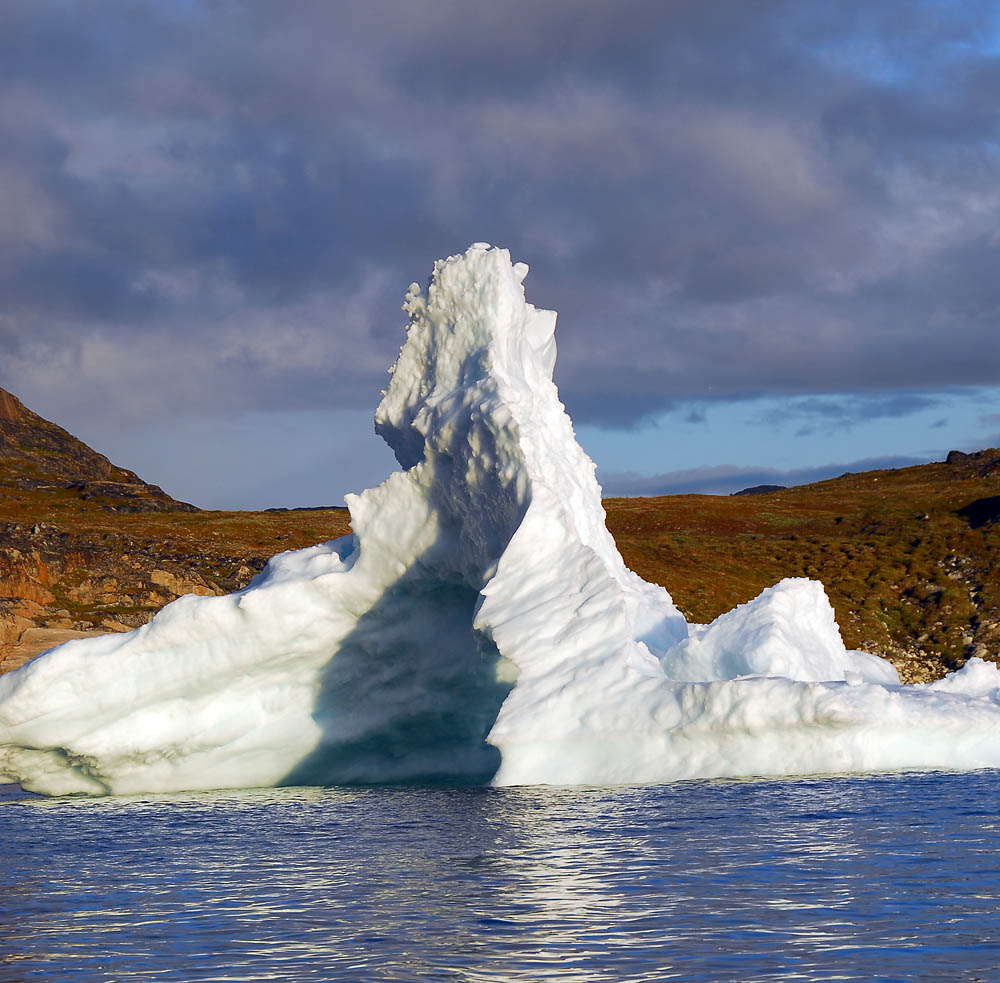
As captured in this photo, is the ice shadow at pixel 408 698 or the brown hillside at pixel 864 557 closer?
the ice shadow at pixel 408 698

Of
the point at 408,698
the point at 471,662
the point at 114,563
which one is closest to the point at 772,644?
the point at 471,662

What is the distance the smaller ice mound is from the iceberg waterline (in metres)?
0.07

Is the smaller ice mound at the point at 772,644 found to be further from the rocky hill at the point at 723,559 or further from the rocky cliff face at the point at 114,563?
the rocky cliff face at the point at 114,563

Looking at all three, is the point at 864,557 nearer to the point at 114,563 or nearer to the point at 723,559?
the point at 723,559

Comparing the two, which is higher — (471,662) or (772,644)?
(772,644)

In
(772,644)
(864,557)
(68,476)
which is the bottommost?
(772,644)

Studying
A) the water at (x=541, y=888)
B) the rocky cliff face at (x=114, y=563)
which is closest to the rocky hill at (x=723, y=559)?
the rocky cliff face at (x=114, y=563)

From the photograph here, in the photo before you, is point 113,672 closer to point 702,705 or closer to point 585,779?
point 585,779

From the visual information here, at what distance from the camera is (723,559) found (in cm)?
7619

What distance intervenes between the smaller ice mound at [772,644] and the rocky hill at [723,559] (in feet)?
97.1

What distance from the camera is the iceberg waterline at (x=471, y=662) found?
886 inches

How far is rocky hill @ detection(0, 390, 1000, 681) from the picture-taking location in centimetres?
6053

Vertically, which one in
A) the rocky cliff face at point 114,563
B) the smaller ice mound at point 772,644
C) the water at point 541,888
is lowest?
the water at point 541,888

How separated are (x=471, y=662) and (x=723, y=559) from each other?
4915 cm
